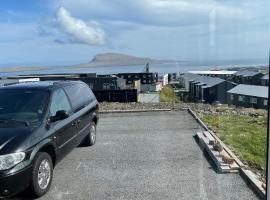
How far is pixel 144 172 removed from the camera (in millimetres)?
6234

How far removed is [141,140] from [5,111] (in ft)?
12.1

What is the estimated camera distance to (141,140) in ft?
29.2

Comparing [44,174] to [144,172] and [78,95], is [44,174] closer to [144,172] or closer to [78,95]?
[144,172]

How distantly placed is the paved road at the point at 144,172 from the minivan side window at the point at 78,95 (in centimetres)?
100

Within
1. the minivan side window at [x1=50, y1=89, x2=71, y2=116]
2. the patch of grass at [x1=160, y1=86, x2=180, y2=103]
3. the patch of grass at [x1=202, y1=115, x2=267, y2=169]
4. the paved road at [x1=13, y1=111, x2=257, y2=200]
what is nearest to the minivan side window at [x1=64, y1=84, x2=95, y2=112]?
the minivan side window at [x1=50, y1=89, x2=71, y2=116]

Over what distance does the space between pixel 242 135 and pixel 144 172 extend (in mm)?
3740

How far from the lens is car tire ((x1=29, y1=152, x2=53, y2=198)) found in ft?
16.2

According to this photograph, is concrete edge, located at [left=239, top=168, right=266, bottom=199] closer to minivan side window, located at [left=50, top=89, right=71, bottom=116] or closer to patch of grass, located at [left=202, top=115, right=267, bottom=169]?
patch of grass, located at [left=202, top=115, right=267, bottom=169]

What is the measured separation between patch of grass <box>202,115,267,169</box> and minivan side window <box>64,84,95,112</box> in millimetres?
3080

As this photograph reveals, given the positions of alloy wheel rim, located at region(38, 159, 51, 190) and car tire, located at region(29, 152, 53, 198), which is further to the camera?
alloy wheel rim, located at region(38, 159, 51, 190)

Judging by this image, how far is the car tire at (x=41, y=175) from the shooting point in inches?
194

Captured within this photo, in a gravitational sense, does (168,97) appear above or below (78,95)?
below

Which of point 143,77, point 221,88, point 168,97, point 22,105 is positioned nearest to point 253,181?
point 22,105

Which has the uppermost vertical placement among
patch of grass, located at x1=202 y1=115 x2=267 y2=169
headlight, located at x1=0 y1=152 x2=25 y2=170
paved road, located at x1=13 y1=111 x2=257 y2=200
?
headlight, located at x1=0 y1=152 x2=25 y2=170
